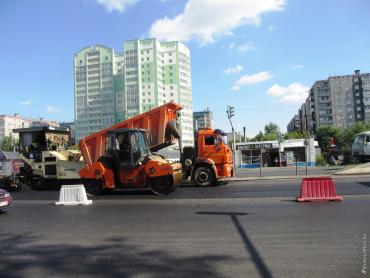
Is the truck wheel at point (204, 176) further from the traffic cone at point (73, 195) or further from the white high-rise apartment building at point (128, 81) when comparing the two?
the white high-rise apartment building at point (128, 81)

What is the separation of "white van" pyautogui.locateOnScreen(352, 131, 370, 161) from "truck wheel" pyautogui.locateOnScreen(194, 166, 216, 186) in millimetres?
20593

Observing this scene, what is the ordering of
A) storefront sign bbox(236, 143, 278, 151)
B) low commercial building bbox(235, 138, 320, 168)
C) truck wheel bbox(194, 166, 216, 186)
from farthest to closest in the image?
storefront sign bbox(236, 143, 278, 151) → low commercial building bbox(235, 138, 320, 168) → truck wheel bbox(194, 166, 216, 186)

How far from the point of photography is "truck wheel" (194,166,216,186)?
20312mm

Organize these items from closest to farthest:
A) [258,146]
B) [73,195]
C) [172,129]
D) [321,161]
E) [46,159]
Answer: [73,195] → [172,129] → [46,159] → [321,161] → [258,146]

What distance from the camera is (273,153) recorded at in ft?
189

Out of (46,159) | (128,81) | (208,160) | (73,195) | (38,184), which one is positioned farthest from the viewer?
(128,81)

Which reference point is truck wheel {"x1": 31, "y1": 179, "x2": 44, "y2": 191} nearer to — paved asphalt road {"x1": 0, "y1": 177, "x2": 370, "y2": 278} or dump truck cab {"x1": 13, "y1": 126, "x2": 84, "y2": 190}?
dump truck cab {"x1": 13, "y1": 126, "x2": 84, "y2": 190}

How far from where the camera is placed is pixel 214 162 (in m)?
20.5

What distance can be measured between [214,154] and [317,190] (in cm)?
815

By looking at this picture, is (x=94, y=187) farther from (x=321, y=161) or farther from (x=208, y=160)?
(x=321, y=161)

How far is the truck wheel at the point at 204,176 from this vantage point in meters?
20.3

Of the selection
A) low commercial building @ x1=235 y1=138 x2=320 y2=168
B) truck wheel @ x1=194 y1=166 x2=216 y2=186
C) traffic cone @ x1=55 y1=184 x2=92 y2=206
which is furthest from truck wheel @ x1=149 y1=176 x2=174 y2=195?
low commercial building @ x1=235 y1=138 x2=320 y2=168

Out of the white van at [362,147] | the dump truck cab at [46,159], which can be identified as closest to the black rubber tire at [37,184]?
the dump truck cab at [46,159]

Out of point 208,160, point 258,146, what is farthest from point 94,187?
point 258,146
